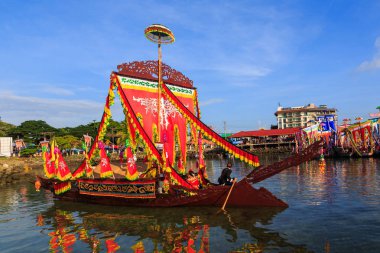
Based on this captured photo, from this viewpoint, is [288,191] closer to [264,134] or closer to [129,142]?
[129,142]

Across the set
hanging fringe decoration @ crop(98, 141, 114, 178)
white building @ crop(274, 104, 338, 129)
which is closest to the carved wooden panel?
hanging fringe decoration @ crop(98, 141, 114, 178)

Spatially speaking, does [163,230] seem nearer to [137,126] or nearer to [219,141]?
[219,141]

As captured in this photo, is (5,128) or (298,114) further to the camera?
(298,114)

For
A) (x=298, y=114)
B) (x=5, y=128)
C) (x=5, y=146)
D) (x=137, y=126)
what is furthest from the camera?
(x=298, y=114)

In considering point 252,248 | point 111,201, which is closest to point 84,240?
point 111,201

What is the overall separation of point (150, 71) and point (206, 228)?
9.14 meters

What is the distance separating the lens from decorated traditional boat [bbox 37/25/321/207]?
12.3 metres

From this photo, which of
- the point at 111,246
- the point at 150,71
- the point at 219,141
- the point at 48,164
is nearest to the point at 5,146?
the point at 48,164

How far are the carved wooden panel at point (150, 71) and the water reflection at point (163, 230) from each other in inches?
271

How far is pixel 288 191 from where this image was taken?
1739 centimetres

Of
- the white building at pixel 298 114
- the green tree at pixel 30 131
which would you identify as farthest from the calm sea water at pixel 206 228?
the white building at pixel 298 114

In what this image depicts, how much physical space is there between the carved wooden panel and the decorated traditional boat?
0.05 m

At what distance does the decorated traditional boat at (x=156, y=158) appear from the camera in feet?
40.3

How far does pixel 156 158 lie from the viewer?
1270 centimetres
